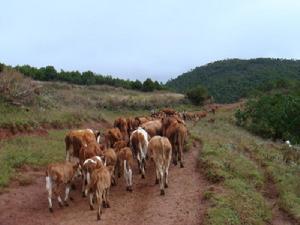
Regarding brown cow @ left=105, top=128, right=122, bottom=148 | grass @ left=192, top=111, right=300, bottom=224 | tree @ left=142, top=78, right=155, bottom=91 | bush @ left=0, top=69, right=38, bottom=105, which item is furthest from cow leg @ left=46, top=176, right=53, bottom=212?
tree @ left=142, top=78, right=155, bottom=91

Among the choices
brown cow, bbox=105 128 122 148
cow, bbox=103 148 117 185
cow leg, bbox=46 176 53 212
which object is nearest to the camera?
cow leg, bbox=46 176 53 212

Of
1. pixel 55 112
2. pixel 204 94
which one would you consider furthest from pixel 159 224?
pixel 204 94

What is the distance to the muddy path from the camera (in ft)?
48.3

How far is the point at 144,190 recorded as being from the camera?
57.1ft

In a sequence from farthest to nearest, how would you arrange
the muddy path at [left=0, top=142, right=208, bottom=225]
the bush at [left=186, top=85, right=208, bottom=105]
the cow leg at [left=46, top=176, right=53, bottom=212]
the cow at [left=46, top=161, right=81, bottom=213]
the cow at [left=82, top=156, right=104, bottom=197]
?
1. the bush at [left=186, top=85, right=208, bottom=105]
2. the cow at [left=82, top=156, right=104, bottom=197]
3. the cow at [left=46, top=161, right=81, bottom=213]
4. the cow leg at [left=46, top=176, right=53, bottom=212]
5. the muddy path at [left=0, top=142, right=208, bottom=225]

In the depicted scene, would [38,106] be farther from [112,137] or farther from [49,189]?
[49,189]

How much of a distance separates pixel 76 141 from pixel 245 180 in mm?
6113

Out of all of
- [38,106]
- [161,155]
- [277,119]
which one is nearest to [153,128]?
[161,155]

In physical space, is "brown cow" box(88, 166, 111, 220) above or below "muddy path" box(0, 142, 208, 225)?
above

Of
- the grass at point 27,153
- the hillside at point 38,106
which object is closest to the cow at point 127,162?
the grass at point 27,153

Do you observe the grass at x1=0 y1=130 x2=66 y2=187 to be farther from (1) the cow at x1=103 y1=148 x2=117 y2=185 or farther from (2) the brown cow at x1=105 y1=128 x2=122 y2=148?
(1) the cow at x1=103 y1=148 x2=117 y2=185

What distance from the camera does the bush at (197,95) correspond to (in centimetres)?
6569

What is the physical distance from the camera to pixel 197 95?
216ft

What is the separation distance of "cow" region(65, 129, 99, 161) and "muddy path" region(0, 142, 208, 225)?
1.52m
